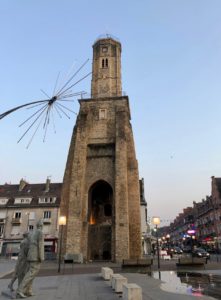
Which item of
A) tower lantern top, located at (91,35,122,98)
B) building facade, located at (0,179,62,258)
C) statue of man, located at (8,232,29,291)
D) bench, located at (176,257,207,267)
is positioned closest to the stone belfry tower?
tower lantern top, located at (91,35,122,98)

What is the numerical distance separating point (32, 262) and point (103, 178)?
25.0 metres

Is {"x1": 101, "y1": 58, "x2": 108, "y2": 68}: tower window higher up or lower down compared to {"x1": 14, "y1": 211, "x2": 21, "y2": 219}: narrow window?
higher up

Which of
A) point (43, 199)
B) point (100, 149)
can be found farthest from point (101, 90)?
point (43, 199)

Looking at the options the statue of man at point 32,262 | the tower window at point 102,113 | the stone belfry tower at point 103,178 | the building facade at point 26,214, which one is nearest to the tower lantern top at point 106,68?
the stone belfry tower at point 103,178

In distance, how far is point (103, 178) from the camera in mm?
34094

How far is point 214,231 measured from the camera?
6600cm

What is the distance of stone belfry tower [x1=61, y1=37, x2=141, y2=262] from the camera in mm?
29891

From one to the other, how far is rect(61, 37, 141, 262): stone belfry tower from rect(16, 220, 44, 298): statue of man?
20.5 meters

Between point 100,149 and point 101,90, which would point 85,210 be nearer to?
point 100,149

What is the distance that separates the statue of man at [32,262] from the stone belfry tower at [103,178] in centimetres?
2046

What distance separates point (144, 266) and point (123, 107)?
2194cm

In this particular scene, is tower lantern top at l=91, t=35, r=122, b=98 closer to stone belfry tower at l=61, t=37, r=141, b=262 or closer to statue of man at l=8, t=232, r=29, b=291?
stone belfry tower at l=61, t=37, r=141, b=262

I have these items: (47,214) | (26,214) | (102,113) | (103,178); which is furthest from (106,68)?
(26,214)

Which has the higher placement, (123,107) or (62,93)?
(123,107)
